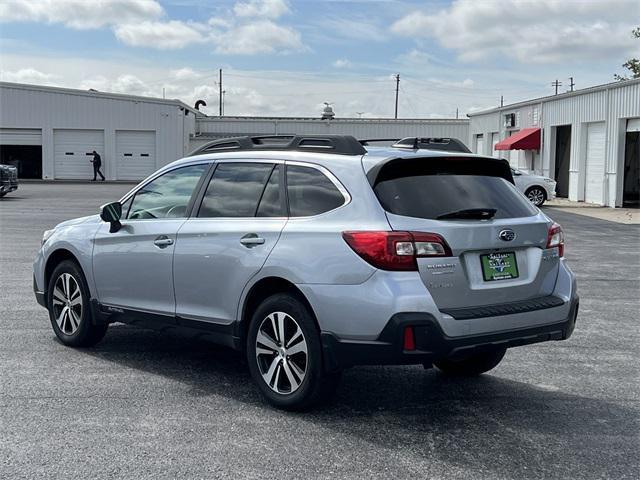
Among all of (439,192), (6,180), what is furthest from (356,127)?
(439,192)

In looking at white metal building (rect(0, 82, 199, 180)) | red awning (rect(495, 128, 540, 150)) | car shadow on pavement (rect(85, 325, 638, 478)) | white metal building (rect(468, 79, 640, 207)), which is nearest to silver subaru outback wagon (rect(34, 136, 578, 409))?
car shadow on pavement (rect(85, 325, 638, 478))

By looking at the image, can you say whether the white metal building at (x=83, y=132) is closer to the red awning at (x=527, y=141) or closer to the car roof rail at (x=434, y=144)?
the red awning at (x=527, y=141)

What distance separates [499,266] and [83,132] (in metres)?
43.6

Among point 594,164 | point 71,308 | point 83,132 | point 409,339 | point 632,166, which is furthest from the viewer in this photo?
point 83,132

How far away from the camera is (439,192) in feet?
15.9

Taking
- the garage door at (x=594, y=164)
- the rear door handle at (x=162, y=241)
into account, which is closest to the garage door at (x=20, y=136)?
the garage door at (x=594, y=164)

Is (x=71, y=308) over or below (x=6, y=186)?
below

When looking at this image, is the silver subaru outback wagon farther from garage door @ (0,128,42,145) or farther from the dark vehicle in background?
garage door @ (0,128,42,145)

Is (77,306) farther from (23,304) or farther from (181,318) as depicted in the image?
(23,304)

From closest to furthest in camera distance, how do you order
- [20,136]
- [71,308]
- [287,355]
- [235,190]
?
[287,355] < [235,190] < [71,308] < [20,136]

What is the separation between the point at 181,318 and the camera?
5.68m

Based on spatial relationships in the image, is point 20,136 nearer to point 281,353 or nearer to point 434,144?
point 434,144

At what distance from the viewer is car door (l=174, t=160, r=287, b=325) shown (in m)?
5.16

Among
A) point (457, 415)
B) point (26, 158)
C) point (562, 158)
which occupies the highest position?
point (562, 158)
